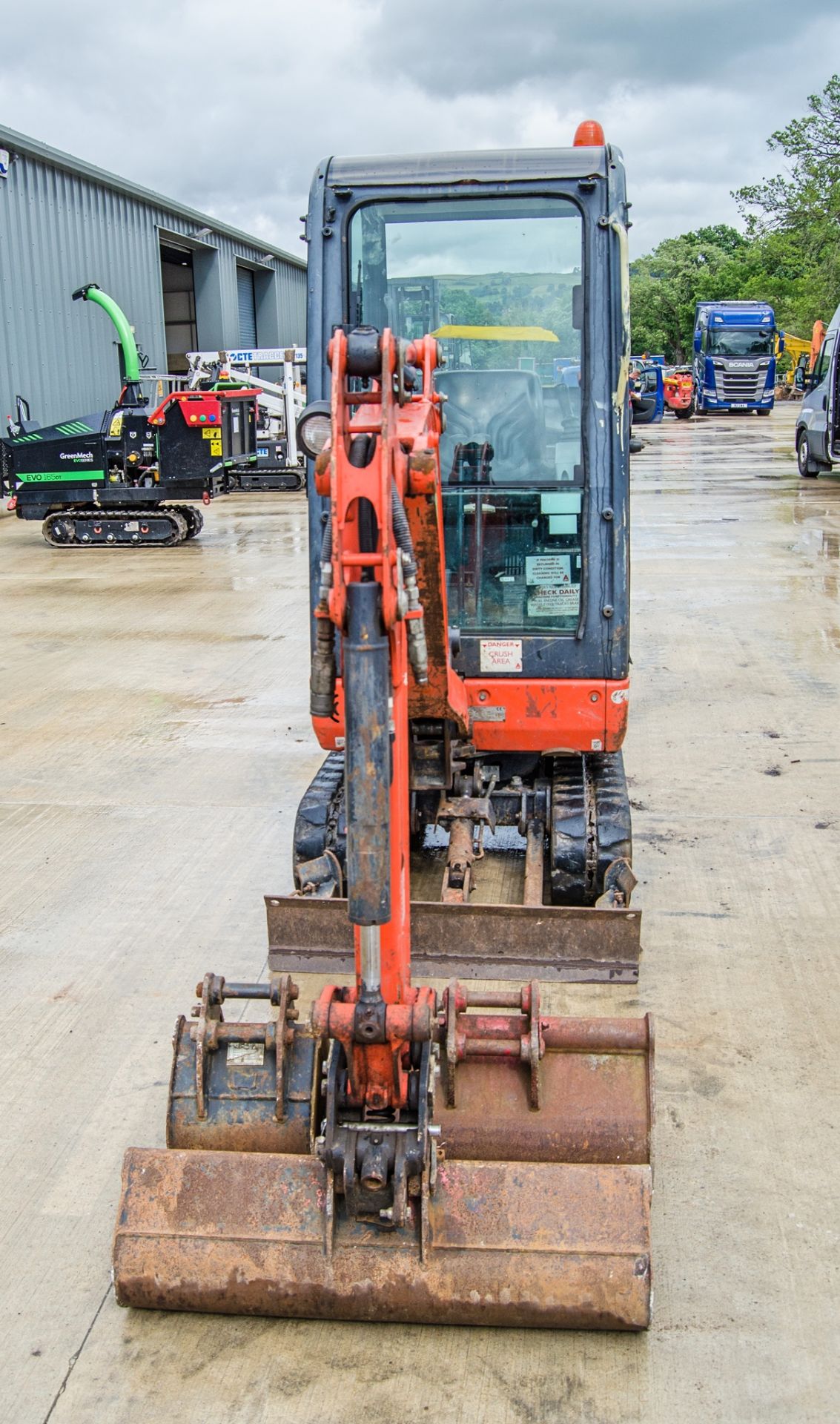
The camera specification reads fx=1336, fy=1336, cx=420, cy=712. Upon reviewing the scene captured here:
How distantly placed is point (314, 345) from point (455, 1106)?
2735 millimetres

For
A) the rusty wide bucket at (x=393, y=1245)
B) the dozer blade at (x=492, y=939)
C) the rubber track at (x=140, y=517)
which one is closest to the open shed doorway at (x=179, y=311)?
the rubber track at (x=140, y=517)

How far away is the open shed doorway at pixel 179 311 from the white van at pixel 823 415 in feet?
62.0

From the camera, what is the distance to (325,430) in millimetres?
3201

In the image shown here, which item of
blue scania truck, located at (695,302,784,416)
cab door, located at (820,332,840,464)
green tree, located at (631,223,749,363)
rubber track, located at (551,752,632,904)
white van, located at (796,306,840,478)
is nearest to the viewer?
rubber track, located at (551,752,632,904)

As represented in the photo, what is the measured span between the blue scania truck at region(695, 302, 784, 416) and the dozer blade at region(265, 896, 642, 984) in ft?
120

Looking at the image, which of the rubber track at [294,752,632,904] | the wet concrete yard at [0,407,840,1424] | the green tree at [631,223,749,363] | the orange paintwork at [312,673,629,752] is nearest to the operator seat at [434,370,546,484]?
the orange paintwork at [312,673,629,752]

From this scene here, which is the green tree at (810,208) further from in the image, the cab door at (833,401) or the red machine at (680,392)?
the cab door at (833,401)

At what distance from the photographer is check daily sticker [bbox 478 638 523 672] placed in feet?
16.7

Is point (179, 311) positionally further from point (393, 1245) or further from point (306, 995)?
point (393, 1245)

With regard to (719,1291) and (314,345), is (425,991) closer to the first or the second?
(719,1291)

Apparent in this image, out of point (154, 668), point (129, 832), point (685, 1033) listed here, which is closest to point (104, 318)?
point (154, 668)

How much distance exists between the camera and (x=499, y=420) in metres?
4.96

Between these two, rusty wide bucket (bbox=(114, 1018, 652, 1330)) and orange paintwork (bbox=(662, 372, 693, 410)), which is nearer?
rusty wide bucket (bbox=(114, 1018, 652, 1330))

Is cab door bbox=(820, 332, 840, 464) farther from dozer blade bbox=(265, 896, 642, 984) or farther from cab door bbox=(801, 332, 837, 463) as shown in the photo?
dozer blade bbox=(265, 896, 642, 984)
